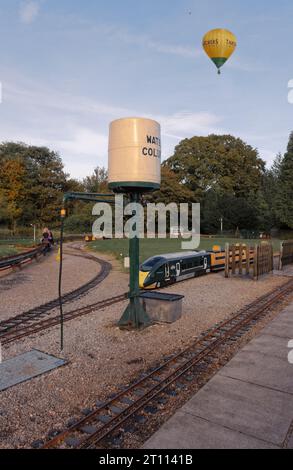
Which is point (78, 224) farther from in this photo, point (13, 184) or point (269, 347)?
point (269, 347)

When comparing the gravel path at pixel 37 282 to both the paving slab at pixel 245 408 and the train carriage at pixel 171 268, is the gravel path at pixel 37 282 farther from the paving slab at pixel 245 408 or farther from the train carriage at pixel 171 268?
the paving slab at pixel 245 408

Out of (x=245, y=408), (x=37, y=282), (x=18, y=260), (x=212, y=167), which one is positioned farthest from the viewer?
(x=212, y=167)

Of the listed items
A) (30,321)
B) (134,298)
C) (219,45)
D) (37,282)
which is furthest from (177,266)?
(219,45)

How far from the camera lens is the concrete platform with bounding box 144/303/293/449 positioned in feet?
21.3

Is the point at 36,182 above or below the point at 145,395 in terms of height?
above

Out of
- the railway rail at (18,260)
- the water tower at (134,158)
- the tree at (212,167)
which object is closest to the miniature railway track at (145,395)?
the water tower at (134,158)

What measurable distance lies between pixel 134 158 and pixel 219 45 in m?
22.1

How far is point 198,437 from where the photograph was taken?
6590 millimetres

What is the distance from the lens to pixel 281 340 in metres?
12.0

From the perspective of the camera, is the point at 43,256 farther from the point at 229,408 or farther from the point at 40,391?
the point at 229,408

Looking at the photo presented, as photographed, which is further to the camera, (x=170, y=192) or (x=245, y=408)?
(x=170, y=192)

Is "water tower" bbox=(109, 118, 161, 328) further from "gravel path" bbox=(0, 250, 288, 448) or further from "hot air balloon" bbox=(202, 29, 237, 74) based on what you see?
"hot air balloon" bbox=(202, 29, 237, 74)

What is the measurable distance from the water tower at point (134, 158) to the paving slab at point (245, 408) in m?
5.55
